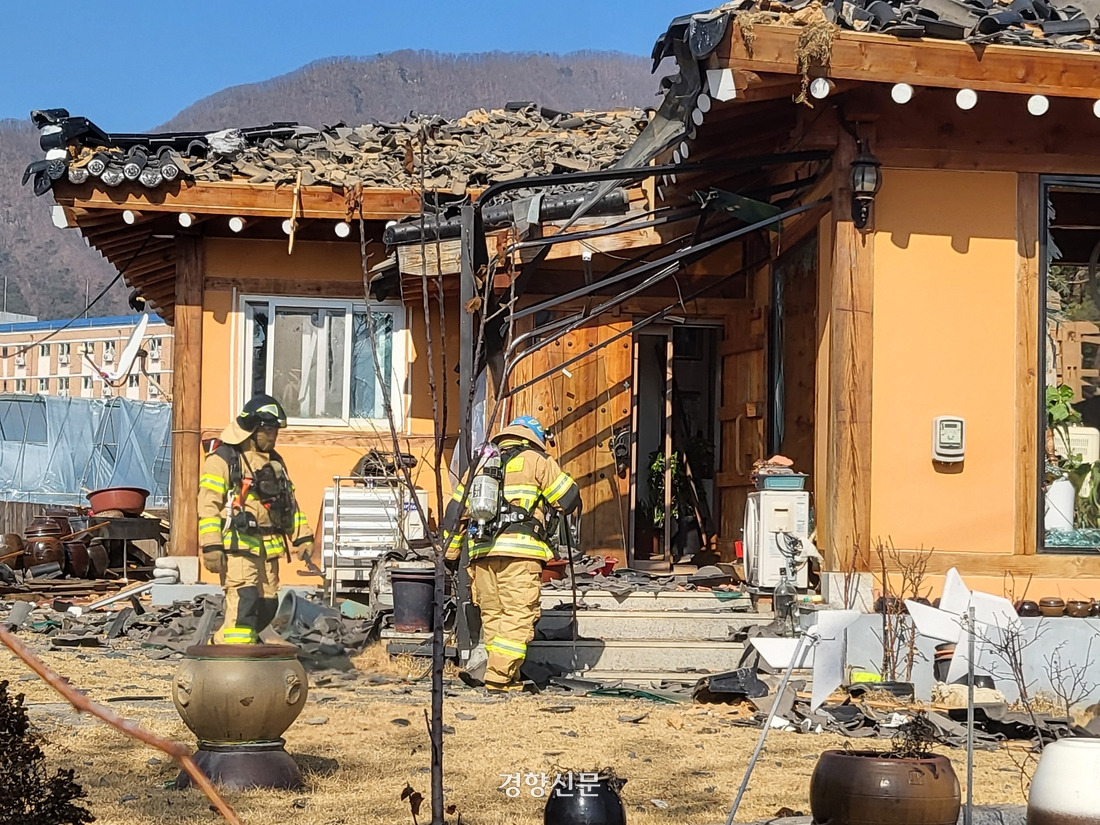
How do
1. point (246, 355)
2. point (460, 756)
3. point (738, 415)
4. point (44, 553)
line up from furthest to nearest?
point (44, 553) → point (246, 355) → point (738, 415) → point (460, 756)

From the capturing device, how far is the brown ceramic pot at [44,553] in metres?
18.6

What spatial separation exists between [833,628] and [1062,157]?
256 inches

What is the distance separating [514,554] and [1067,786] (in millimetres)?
5788

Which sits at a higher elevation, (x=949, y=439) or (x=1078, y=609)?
(x=949, y=439)

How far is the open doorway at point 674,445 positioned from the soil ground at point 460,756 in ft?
15.8

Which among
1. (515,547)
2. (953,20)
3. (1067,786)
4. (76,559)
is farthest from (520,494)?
(76,559)

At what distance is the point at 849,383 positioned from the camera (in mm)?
9984

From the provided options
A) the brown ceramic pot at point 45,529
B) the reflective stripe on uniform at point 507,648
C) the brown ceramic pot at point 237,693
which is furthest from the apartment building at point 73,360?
the brown ceramic pot at point 237,693

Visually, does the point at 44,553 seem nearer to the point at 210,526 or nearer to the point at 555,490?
the point at 210,526

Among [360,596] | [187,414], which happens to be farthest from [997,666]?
[187,414]

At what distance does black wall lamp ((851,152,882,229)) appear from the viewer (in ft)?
32.5

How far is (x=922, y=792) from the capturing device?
4.68m

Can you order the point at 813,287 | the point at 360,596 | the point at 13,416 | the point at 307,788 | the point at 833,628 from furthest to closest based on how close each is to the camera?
the point at 13,416 < the point at 360,596 < the point at 813,287 < the point at 307,788 < the point at 833,628

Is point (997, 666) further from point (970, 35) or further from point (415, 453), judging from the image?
point (415, 453)
